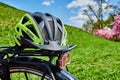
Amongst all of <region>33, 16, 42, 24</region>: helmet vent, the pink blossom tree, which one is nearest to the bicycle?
<region>33, 16, 42, 24</region>: helmet vent

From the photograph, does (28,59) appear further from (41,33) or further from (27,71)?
(41,33)

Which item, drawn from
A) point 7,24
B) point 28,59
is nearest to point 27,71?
point 28,59

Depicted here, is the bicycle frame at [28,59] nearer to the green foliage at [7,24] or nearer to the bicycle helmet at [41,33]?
the bicycle helmet at [41,33]

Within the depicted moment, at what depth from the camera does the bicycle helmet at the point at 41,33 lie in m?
5.19

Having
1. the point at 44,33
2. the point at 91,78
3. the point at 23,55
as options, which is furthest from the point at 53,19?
the point at 91,78

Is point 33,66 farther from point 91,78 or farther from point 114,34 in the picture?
point 114,34

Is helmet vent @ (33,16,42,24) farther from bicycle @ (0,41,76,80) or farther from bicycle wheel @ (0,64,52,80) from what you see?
bicycle wheel @ (0,64,52,80)

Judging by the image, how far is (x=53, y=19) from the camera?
5.43 meters

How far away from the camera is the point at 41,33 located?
17.1ft

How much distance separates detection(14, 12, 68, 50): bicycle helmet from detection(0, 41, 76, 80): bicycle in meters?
0.11

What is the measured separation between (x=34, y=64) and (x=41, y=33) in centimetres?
52

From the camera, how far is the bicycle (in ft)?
17.5

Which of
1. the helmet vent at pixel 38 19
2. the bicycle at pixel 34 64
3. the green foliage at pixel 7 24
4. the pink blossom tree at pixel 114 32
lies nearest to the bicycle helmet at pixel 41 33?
the helmet vent at pixel 38 19

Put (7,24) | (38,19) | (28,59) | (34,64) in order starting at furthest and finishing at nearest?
1. (7,24)
2. (28,59)
3. (34,64)
4. (38,19)
